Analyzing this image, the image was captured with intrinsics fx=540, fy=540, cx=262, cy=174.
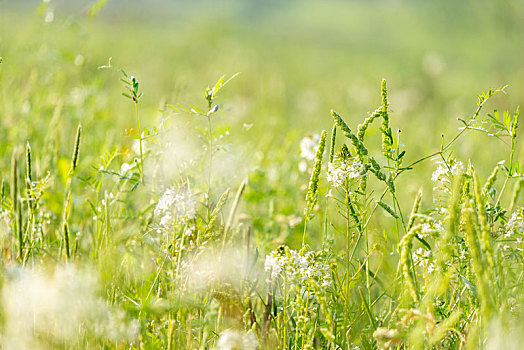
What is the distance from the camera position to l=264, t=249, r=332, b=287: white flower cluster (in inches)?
54.5

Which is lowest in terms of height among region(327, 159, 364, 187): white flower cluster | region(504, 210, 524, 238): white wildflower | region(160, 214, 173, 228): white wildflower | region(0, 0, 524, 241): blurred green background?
region(160, 214, 173, 228): white wildflower

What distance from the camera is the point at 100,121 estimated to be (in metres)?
3.62

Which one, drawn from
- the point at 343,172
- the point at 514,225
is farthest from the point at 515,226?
the point at 343,172

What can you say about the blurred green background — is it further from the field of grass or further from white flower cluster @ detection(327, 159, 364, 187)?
white flower cluster @ detection(327, 159, 364, 187)

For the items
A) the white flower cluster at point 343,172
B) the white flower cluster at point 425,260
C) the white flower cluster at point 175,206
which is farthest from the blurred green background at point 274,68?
the white flower cluster at point 425,260

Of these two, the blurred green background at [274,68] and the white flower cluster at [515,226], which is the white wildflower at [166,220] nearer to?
the blurred green background at [274,68]

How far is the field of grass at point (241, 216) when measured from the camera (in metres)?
1.22

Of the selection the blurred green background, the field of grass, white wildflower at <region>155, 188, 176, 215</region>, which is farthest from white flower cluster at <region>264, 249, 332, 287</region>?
the blurred green background

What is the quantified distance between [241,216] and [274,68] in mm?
8113

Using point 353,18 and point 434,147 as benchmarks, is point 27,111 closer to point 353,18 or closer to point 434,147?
point 434,147

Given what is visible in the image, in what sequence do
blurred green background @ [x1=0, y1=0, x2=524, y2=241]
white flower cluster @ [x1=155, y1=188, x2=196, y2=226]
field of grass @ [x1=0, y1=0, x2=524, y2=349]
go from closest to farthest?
field of grass @ [x1=0, y1=0, x2=524, y2=349] → white flower cluster @ [x1=155, y1=188, x2=196, y2=226] → blurred green background @ [x1=0, y1=0, x2=524, y2=241]

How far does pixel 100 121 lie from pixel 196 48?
754cm

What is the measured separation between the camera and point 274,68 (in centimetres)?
998

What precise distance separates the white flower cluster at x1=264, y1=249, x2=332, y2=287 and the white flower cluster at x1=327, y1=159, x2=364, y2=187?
8.0 inches
